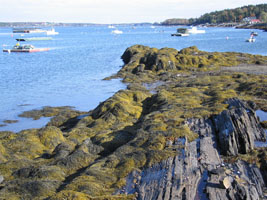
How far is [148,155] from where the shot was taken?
41.2 feet

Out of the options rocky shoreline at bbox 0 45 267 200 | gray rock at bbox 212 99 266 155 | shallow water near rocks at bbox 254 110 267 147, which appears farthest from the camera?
shallow water near rocks at bbox 254 110 267 147

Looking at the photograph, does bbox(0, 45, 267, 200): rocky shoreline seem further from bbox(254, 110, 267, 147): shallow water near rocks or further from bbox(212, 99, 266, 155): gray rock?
bbox(254, 110, 267, 147): shallow water near rocks

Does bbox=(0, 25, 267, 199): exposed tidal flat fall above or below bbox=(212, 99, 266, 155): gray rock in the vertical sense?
below

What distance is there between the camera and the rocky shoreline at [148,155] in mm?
10266

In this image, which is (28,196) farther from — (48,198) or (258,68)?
(258,68)

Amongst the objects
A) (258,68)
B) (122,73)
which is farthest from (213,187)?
(122,73)

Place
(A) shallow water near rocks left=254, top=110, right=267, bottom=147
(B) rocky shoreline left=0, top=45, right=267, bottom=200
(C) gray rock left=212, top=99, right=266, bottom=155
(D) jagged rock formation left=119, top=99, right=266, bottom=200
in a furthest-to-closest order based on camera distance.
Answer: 1. (A) shallow water near rocks left=254, top=110, right=267, bottom=147
2. (C) gray rock left=212, top=99, right=266, bottom=155
3. (B) rocky shoreline left=0, top=45, right=267, bottom=200
4. (D) jagged rock formation left=119, top=99, right=266, bottom=200

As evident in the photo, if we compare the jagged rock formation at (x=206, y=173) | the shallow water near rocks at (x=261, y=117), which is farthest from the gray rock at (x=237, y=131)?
the shallow water near rocks at (x=261, y=117)

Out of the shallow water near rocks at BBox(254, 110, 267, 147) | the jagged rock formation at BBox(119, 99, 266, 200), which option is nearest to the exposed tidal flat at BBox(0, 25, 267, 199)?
the jagged rock formation at BBox(119, 99, 266, 200)

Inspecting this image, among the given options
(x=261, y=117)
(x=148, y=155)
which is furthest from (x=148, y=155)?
(x=261, y=117)

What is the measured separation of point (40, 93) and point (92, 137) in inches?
831

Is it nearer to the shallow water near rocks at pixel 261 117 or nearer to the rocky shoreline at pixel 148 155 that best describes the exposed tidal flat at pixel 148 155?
the rocky shoreline at pixel 148 155

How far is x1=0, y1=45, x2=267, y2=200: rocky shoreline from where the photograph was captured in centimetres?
1027

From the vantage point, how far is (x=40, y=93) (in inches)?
1432
